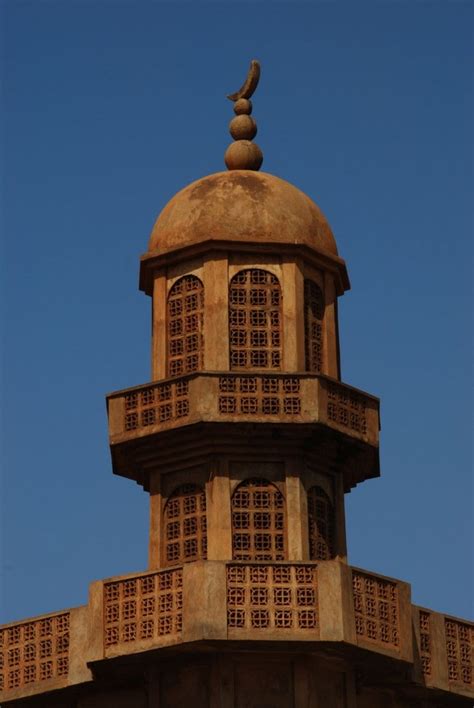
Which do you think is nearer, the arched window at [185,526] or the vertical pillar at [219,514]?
the vertical pillar at [219,514]

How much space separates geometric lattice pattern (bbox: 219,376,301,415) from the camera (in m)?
37.2

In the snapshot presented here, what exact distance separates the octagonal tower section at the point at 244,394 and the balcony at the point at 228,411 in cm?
2

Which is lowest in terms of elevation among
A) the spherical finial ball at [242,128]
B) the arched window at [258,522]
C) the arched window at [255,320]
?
the arched window at [258,522]

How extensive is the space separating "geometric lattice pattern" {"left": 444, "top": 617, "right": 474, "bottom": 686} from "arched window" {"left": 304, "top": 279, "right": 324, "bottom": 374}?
169 inches

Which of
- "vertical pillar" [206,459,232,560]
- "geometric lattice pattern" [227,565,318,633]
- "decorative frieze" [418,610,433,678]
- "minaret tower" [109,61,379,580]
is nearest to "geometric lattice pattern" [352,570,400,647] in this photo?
→ "geometric lattice pattern" [227,565,318,633]

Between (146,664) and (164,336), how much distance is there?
5303 millimetres

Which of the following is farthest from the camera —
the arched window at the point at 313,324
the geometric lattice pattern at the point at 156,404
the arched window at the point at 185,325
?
the arched window at the point at 313,324

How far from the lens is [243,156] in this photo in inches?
1597

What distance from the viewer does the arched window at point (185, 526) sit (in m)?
37.4

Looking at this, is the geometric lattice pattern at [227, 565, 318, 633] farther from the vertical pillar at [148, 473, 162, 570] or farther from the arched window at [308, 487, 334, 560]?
the vertical pillar at [148, 473, 162, 570]

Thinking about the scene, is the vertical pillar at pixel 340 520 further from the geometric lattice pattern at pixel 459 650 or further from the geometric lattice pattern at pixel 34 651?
the geometric lattice pattern at pixel 34 651

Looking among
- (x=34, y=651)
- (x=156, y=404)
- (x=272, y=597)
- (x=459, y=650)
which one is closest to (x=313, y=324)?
(x=156, y=404)

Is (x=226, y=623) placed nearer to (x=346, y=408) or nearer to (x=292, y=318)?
(x=346, y=408)

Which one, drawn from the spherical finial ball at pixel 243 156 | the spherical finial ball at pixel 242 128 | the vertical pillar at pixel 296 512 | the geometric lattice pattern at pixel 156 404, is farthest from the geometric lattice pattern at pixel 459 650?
the spherical finial ball at pixel 242 128
